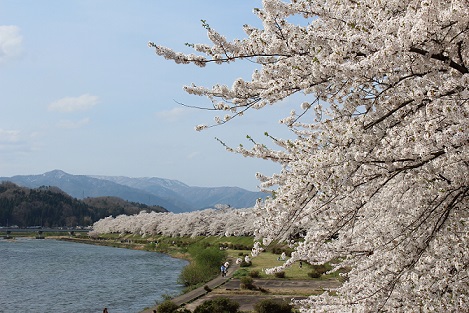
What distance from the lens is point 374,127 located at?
5191 millimetres

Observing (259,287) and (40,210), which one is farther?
(40,210)

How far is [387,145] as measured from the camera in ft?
16.0

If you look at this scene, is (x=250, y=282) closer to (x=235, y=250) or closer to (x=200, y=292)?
(x=200, y=292)

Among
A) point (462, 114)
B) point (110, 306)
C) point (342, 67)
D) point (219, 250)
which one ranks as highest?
point (342, 67)

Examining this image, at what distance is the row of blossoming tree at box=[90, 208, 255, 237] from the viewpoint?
76850mm

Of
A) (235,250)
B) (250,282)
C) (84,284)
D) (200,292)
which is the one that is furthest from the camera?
(235,250)

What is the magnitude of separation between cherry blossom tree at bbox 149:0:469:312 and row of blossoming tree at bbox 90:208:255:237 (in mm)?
58098

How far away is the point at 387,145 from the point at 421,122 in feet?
1.47

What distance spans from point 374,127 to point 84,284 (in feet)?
134

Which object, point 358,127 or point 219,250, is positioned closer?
point 358,127

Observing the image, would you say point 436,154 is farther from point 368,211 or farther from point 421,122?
point 368,211

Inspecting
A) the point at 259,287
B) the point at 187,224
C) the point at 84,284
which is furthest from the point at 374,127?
the point at 187,224

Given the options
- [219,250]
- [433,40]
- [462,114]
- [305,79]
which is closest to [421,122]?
[462,114]

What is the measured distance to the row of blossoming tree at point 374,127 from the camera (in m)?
4.43
